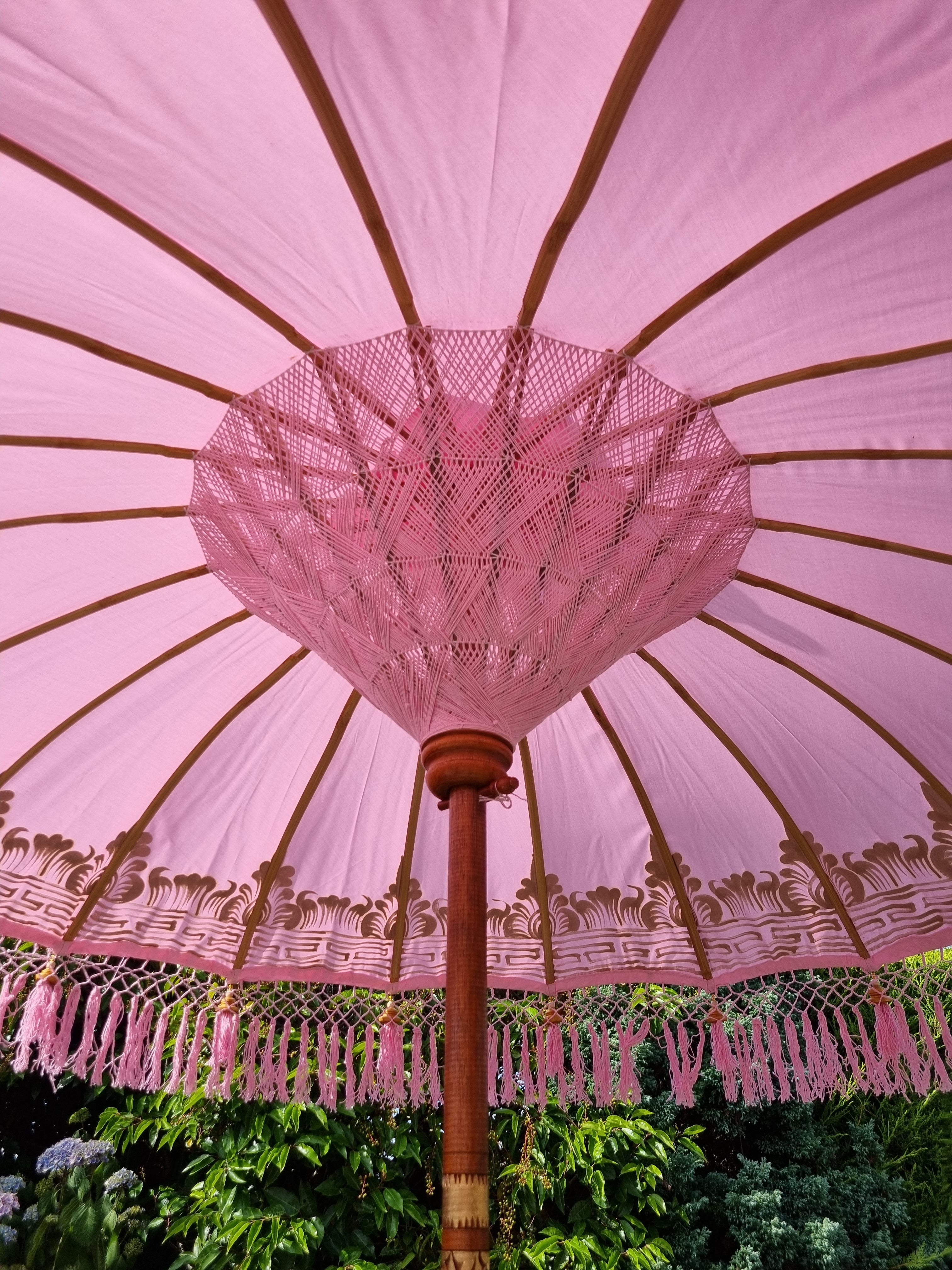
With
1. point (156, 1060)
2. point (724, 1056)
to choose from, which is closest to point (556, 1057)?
point (724, 1056)

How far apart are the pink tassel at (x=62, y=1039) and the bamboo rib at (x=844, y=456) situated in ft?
6.34

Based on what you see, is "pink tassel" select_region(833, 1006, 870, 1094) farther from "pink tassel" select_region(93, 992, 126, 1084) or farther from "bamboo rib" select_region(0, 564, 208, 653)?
"bamboo rib" select_region(0, 564, 208, 653)

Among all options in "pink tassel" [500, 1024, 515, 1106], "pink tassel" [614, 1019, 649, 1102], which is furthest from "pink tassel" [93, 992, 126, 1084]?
"pink tassel" [614, 1019, 649, 1102]

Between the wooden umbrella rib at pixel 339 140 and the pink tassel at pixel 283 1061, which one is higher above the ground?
the wooden umbrella rib at pixel 339 140

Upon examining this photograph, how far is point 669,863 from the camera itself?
256 centimetres

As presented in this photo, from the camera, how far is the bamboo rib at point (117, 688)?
7.37 ft

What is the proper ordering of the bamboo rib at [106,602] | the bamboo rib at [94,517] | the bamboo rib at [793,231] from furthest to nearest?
1. the bamboo rib at [106,602]
2. the bamboo rib at [94,517]
3. the bamboo rib at [793,231]

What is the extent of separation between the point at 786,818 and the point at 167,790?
150 centimetres

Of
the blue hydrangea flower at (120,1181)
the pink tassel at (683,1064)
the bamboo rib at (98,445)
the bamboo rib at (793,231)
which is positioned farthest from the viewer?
the blue hydrangea flower at (120,1181)

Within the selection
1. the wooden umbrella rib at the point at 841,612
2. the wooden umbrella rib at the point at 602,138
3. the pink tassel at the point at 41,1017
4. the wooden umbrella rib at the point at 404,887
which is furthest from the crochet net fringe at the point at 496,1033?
the wooden umbrella rib at the point at 602,138

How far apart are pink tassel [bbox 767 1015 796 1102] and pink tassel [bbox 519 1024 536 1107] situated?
0.64m

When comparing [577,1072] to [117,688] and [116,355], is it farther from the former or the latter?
[116,355]

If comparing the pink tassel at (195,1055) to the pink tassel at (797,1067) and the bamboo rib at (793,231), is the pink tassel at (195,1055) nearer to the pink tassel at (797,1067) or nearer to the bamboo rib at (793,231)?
the pink tassel at (797,1067)

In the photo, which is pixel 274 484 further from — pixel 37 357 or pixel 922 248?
pixel 922 248
